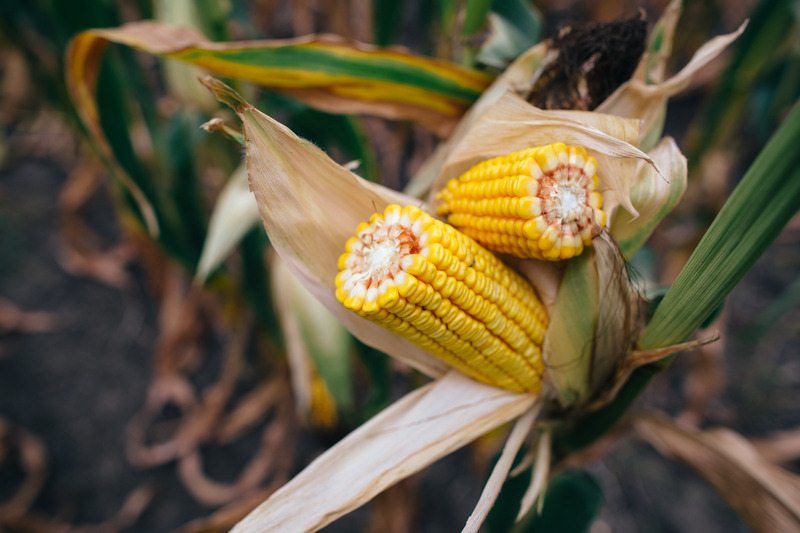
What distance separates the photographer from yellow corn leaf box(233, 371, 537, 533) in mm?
603

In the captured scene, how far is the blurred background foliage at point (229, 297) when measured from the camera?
43.9 inches

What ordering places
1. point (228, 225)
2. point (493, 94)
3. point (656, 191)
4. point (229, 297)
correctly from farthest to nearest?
point (229, 297), point (228, 225), point (493, 94), point (656, 191)

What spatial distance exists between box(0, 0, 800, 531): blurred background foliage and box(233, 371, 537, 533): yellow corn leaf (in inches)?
→ 9.6

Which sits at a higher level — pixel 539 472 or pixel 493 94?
pixel 493 94

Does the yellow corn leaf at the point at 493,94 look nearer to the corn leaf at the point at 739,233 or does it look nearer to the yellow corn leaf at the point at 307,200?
the yellow corn leaf at the point at 307,200

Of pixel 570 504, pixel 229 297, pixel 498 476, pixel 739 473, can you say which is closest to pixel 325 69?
pixel 498 476

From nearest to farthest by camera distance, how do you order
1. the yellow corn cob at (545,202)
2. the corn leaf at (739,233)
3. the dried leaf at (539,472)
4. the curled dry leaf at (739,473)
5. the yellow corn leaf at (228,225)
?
the corn leaf at (739,233) → the yellow corn cob at (545,202) → the dried leaf at (539,472) → the curled dry leaf at (739,473) → the yellow corn leaf at (228,225)

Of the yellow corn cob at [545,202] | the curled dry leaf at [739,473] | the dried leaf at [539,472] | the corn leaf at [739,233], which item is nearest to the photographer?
the corn leaf at [739,233]

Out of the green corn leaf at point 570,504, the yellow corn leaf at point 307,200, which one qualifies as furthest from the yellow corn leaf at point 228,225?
the green corn leaf at point 570,504

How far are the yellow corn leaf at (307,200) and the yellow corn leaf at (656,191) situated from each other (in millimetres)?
274

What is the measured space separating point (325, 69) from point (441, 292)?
462 mm

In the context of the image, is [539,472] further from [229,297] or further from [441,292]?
[229,297]

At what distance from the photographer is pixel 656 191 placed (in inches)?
23.6

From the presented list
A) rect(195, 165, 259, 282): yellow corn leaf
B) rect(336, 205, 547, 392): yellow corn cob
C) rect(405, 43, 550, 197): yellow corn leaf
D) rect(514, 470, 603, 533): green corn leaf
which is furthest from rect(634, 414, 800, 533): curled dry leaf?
rect(195, 165, 259, 282): yellow corn leaf
